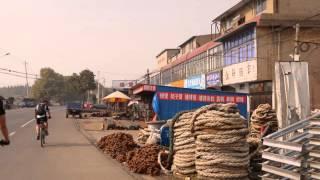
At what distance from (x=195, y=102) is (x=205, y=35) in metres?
37.3

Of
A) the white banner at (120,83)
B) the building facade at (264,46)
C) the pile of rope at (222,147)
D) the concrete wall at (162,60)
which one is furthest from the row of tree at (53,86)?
the pile of rope at (222,147)

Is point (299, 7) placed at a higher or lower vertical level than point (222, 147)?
higher

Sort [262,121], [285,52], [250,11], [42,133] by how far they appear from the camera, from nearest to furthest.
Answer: [262,121]
[42,133]
[285,52]
[250,11]

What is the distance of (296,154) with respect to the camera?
760cm

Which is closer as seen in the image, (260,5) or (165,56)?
(260,5)

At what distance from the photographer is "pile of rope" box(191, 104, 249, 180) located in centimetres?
980

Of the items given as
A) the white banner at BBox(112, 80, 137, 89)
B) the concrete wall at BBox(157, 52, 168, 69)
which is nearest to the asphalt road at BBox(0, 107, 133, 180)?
the concrete wall at BBox(157, 52, 168, 69)

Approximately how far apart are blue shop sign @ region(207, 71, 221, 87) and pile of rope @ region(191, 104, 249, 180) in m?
30.7

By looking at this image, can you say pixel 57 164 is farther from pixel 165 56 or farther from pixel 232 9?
pixel 165 56

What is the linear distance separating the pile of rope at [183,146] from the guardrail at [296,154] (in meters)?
2.76

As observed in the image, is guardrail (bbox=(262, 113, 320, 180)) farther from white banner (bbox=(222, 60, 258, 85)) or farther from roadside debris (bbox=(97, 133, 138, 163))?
white banner (bbox=(222, 60, 258, 85))

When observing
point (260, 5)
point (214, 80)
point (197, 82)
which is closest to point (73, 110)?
point (197, 82)

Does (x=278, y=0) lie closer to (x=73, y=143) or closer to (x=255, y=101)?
(x=255, y=101)

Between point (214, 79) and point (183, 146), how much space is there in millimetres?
31115
